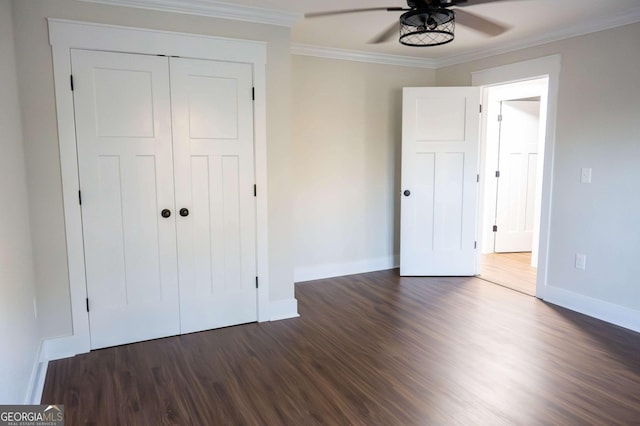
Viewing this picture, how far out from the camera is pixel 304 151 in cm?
452

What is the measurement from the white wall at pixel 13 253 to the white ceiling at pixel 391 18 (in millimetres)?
922

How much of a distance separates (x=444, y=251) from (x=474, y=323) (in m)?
1.41

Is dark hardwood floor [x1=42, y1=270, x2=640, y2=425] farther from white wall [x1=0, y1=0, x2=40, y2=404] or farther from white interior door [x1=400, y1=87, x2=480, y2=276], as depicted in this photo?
white interior door [x1=400, y1=87, x2=480, y2=276]

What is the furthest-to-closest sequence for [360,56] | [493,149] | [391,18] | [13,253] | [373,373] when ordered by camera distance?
1. [493,149]
2. [360,56]
3. [391,18]
4. [373,373]
5. [13,253]

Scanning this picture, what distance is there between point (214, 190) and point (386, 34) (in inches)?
84.5

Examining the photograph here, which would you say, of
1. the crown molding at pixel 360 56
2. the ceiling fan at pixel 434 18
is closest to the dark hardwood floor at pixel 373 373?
the ceiling fan at pixel 434 18

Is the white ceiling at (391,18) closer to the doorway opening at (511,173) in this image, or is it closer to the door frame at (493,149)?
the door frame at (493,149)

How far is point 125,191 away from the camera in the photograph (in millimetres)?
2998

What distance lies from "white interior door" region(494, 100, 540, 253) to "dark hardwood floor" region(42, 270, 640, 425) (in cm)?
239

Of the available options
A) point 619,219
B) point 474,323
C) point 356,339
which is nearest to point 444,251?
point 474,323

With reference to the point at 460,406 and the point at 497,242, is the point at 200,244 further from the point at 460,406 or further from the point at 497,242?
the point at 497,242

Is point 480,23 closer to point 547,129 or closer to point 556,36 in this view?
point 556,36

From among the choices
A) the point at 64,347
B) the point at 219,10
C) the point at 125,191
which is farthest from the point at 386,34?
the point at 64,347

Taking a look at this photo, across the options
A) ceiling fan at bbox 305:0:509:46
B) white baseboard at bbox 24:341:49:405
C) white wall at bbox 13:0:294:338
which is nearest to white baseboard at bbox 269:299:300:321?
white wall at bbox 13:0:294:338
